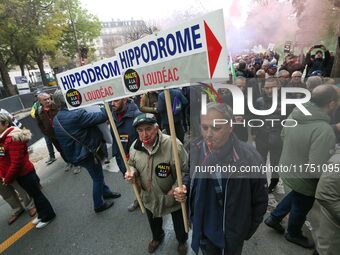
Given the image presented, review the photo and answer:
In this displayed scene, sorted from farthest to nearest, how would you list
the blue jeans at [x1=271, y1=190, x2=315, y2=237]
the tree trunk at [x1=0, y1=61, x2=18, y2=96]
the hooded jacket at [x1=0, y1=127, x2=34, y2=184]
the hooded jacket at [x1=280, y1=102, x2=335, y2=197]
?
the tree trunk at [x1=0, y1=61, x2=18, y2=96] < the hooded jacket at [x1=0, y1=127, x2=34, y2=184] < the blue jeans at [x1=271, y1=190, x2=315, y2=237] < the hooded jacket at [x1=280, y1=102, x2=335, y2=197]

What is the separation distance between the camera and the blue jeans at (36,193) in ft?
11.3

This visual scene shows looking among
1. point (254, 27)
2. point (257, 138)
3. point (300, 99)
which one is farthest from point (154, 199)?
point (254, 27)

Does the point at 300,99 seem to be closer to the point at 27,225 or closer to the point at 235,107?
the point at 235,107

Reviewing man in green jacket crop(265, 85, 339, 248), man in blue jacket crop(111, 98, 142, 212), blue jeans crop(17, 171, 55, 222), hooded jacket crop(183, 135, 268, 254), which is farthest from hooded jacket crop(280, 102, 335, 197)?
blue jeans crop(17, 171, 55, 222)

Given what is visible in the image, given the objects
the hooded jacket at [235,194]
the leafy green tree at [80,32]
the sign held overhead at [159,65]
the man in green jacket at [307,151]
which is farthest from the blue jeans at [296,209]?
the leafy green tree at [80,32]

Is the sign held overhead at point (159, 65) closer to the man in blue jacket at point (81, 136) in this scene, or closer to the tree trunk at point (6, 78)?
the man in blue jacket at point (81, 136)

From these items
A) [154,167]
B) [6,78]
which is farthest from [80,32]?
[154,167]

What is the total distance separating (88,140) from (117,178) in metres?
1.59

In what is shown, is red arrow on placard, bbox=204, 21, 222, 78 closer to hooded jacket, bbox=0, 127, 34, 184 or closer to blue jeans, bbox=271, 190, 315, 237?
blue jeans, bbox=271, 190, 315, 237

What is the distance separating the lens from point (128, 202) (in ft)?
12.8

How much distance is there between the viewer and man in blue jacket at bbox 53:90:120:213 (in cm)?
321

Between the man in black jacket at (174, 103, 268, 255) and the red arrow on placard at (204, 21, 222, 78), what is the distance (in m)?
0.31

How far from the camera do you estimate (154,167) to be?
243cm

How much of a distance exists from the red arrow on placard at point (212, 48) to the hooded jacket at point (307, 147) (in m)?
1.15
